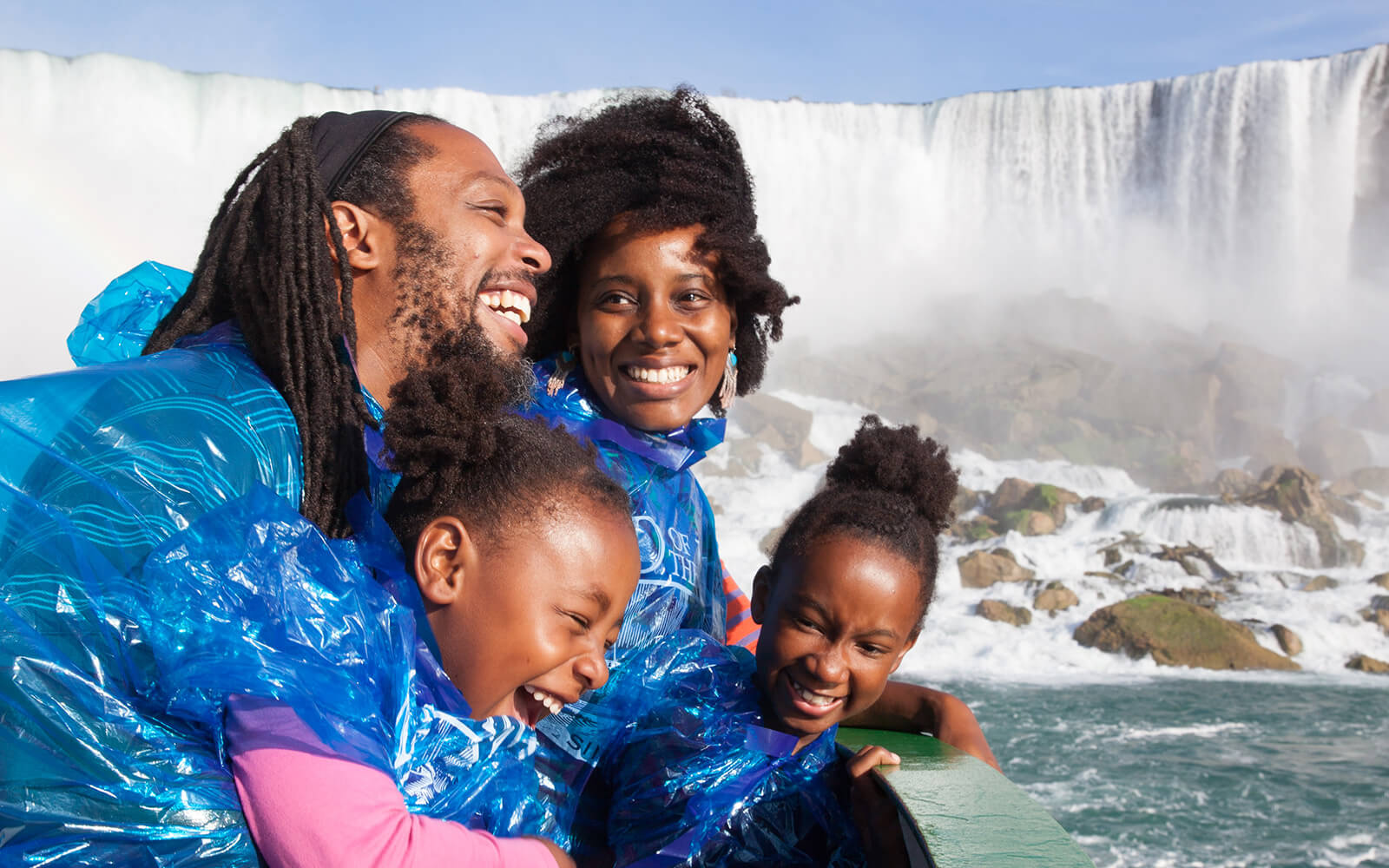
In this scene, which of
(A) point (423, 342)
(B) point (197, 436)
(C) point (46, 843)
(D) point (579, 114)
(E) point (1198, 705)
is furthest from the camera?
(E) point (1198, 705)

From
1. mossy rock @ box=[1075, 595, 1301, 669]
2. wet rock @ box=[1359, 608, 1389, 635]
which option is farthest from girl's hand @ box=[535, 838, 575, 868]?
wet rock @ box=[1359, 608, 1389, 635]

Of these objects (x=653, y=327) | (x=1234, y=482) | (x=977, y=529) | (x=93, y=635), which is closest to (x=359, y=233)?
(x=653, y=327)

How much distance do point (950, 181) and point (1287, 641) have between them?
56.3 feet

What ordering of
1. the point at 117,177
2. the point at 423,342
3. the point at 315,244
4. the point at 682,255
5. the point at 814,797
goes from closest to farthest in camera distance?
the point at 315,244
the point at 423,342
the point at 814,797
the point at 682,255
the point at 117,177

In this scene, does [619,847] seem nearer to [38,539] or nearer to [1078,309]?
[38,539]

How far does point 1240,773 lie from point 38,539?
995 cm

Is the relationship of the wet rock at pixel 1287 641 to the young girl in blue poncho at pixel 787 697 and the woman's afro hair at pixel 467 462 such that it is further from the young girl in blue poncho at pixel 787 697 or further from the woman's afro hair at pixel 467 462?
the woman's afro hair at pixel 467 462

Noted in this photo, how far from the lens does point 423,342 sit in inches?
79.4

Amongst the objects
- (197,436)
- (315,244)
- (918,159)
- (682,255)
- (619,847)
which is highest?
(918,159)

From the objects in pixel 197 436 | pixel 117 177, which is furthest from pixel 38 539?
pixel 117 177

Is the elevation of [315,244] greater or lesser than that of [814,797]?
greater

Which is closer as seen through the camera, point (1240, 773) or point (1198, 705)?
point (1240, 773)

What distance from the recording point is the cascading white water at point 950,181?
2122 centimetres

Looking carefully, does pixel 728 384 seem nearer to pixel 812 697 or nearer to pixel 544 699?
pixel 812 697
